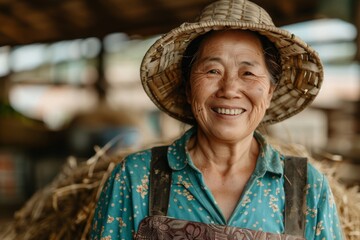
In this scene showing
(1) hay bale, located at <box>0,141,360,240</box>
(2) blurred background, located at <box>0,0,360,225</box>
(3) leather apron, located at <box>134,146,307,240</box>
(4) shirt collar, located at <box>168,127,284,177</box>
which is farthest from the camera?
(2) blurred background, located at <box>0,0,360,225</box>

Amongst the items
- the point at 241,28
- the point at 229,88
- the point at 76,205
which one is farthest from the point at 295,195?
the point at 76,205

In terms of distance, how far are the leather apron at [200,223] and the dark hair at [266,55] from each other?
261mm

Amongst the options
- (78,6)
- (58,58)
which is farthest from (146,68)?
(58,58)

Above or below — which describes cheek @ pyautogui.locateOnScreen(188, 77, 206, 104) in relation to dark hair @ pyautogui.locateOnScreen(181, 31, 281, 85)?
below

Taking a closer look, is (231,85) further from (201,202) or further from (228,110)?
(201,202)

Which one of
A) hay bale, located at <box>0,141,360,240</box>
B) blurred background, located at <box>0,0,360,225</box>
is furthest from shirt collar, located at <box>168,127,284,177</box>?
hay bale, located at <box>0,141,360,240</box>

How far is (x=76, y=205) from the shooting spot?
230 centimetres

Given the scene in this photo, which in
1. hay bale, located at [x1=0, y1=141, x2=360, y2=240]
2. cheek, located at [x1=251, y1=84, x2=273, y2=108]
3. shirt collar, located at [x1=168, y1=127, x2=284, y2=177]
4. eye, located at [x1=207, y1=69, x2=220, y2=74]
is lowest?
hay bale, located at [x1=0, y1=141, x2=360, y2=240]

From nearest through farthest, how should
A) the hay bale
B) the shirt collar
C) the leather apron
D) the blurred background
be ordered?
the leather apron → the shirt collar → the hay bale → the blurred background

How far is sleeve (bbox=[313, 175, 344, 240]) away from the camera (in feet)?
4.97

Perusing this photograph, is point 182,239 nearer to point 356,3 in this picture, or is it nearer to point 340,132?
point 356,3

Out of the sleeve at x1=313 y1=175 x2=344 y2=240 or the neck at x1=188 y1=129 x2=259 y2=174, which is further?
the neck at x1=188 y1=129 x2=259 y2=174

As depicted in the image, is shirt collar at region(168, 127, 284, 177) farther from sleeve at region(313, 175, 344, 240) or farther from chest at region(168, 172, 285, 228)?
sleeve at region(313, 175, 344, 240)

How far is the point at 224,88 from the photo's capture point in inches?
59.2
